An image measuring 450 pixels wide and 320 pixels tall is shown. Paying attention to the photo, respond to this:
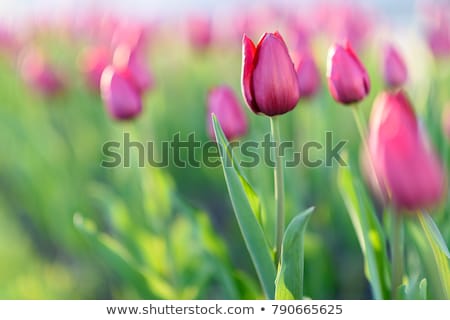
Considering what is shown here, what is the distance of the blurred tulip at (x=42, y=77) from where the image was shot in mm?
1508

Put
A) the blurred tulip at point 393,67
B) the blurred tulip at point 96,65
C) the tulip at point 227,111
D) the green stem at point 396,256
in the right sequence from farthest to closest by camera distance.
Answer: the blurred tulip at point 96,65 → the blurred tulip at point 393,67 → the tulip at point 227,111 → the green stem at point 396,256

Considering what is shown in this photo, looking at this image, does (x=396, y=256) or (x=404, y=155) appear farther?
(x=396, y=256)

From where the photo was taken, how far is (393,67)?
104cm

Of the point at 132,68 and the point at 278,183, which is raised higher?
the point at 132,68

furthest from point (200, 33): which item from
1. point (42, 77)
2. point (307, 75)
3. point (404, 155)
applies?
point (404, 155)

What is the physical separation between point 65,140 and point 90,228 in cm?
100

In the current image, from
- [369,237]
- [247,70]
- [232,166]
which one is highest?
[247,70]

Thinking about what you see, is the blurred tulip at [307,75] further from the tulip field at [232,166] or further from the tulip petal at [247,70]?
the tulip petal at [247,70]

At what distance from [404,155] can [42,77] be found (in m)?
1.21

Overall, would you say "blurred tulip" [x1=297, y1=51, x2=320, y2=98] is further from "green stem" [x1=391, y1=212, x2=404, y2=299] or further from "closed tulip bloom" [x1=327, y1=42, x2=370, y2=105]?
"green stem" [x1=391, y1=212, x2=404, y2=299]

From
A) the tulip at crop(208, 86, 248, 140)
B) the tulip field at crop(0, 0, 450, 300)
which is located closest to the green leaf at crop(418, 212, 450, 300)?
the tulip field at crop(0, 0, 450, 300)

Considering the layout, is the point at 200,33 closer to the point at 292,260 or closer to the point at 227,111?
the point at 227,111

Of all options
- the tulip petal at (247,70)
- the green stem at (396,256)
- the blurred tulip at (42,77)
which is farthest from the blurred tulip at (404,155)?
the blurred tulip at (42,77)

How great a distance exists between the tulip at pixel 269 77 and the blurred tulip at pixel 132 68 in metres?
0.38
